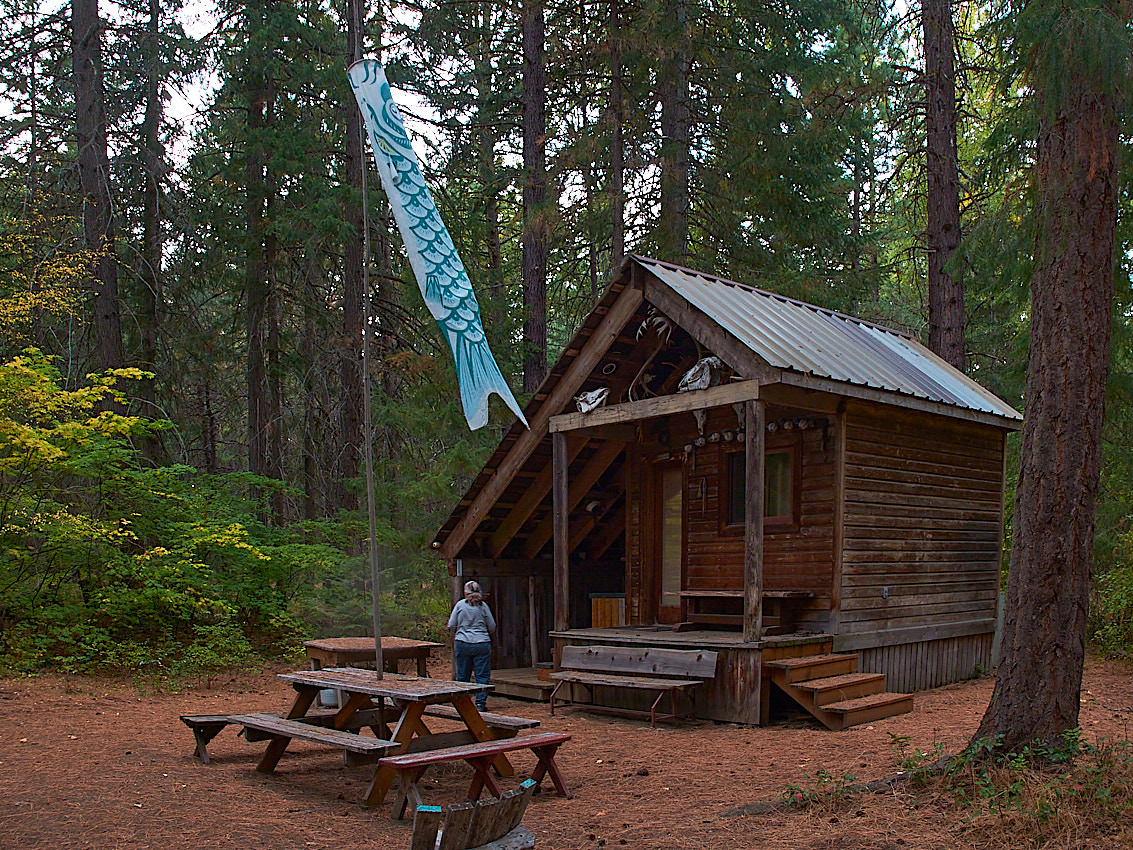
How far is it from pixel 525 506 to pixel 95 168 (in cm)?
889

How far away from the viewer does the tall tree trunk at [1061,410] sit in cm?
645

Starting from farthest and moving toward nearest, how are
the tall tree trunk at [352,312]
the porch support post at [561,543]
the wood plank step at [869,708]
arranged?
1. the tall tree trunk at [352,312]
2. the porch support post at [561,543]
3. the wood plank step at [869,708]

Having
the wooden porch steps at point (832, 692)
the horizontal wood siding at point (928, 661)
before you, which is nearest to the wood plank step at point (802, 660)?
the wooden porch steps at point (832, 692)

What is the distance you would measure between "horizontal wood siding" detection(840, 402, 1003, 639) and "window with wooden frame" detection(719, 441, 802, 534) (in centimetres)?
81

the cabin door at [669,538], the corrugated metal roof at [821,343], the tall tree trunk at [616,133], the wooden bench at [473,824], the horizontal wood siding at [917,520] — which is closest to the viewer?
the wooden bench at [473,824]

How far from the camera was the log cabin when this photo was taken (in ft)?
33.9

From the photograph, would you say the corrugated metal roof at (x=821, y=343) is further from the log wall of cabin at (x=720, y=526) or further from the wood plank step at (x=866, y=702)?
the wood plank step at (x=866, y=702)

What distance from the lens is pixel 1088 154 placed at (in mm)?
6723

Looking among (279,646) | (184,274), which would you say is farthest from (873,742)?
(184,274)

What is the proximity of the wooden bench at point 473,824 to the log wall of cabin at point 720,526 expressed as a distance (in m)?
7.06

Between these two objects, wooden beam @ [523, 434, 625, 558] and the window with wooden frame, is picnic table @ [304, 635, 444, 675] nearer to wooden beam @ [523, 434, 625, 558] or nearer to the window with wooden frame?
wooden beam @ [523, 434, 625, 558]

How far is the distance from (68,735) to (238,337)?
44.0 feet

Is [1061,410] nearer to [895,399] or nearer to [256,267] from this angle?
[895,399]

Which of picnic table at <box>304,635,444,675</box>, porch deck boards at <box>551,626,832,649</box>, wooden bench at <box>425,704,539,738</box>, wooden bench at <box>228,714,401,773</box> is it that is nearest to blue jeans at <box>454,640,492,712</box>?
picnic table at <box>304,635,444,675</box>
